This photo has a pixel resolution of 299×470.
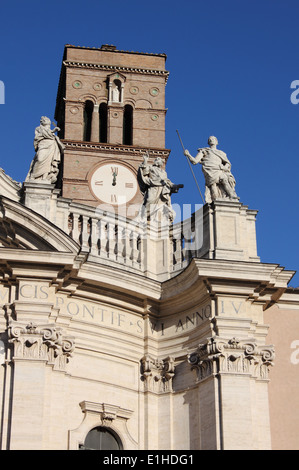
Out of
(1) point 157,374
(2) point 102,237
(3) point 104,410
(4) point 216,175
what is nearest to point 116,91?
(4) point 216,175

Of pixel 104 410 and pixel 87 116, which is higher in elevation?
pixel 87 116

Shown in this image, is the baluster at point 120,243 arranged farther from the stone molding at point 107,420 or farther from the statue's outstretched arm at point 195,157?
the stone molding at point 107,420

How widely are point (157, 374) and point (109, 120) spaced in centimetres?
2477

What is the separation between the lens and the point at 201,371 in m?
19.1

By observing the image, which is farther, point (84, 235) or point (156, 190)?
point (156, 190)

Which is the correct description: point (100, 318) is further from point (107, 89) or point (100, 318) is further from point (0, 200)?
point (107, 89)

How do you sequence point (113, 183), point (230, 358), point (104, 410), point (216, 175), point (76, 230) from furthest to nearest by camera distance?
point (113, 183), point (216, 175), point (76, 230), point (104, 410), point (230, 358)

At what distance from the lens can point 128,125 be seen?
146 ft

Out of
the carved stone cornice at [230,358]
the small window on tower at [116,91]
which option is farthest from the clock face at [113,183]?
the carved stone cornice at [230,358]

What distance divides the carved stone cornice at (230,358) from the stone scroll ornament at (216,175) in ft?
9.88

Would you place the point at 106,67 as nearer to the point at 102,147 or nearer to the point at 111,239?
the point at 102,147

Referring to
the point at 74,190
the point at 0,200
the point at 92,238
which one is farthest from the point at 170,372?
the point at 74,190

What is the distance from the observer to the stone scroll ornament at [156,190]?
20953 millimetres

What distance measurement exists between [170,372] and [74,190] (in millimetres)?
22170
